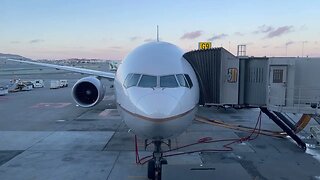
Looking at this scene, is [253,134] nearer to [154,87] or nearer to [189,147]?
[189,147]

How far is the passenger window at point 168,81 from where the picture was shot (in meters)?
9.05

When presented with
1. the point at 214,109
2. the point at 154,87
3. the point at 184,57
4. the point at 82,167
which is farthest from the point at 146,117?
the point at 214,109

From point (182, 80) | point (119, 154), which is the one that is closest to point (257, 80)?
point (182, 80)

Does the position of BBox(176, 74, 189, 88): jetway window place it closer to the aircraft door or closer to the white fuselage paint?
the white fuselage paint

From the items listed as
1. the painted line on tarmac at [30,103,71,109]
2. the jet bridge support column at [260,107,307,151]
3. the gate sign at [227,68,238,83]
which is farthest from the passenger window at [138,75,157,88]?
the painted line on tarmac at [30,103,71,109]

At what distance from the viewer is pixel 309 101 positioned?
1177cm

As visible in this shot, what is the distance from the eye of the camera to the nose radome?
7918mm

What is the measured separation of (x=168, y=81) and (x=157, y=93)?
82cm

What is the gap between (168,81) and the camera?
9211mm

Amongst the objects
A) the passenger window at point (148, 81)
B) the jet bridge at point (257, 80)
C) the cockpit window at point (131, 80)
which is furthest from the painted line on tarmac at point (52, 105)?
the passenger window at point (148, 81)

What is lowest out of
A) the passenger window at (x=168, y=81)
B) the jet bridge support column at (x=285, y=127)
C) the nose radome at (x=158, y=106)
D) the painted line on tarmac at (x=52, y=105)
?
the painted line on tarmac at (x=52, y=105)

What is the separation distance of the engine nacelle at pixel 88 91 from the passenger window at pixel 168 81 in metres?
11.5

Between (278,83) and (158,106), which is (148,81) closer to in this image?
(158,106)

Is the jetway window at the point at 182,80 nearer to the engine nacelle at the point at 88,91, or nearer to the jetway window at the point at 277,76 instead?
the jetway window at the point at 277,76
